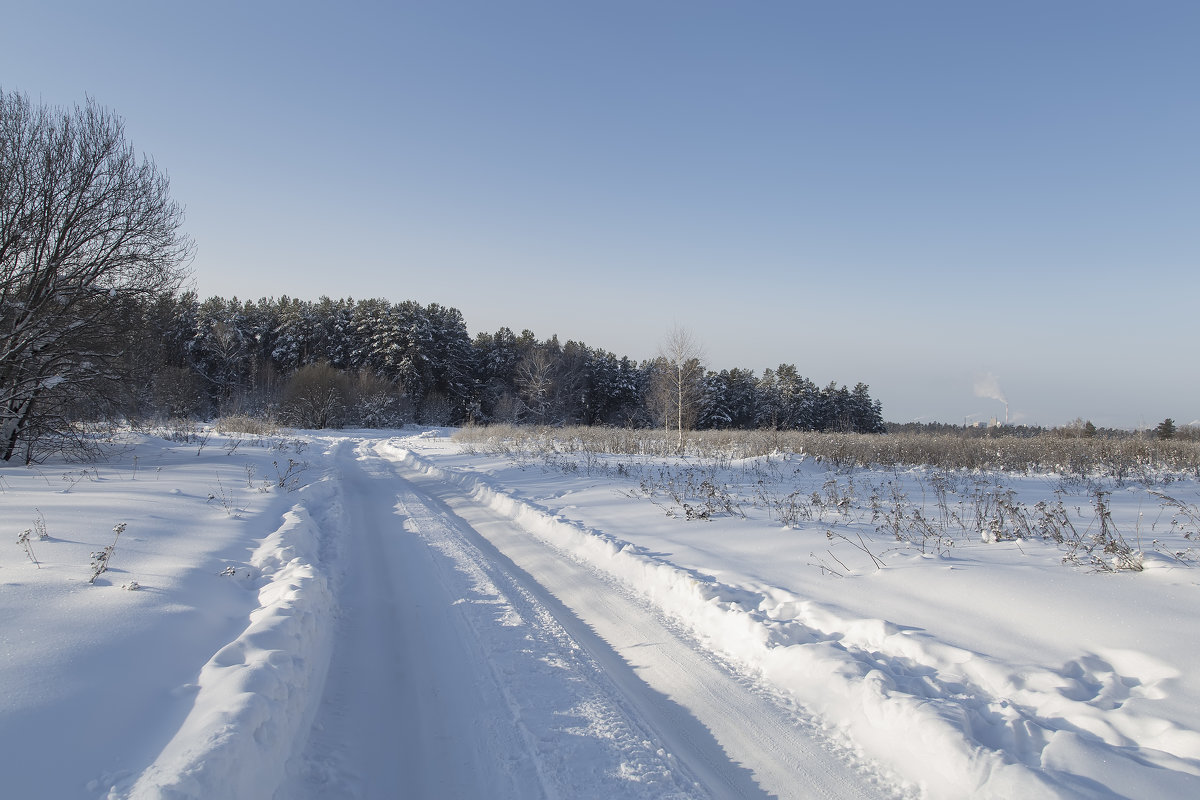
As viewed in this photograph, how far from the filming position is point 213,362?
5484 cm

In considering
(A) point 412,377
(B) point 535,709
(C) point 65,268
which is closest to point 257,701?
(B) point 535,709

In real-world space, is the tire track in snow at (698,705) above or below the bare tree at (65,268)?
below

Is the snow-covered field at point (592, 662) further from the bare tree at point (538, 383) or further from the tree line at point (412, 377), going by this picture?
the bare tree at point (538, 383)

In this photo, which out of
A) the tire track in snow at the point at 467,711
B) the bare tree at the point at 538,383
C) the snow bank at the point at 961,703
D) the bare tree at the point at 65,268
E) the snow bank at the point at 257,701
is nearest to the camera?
the snow bank at the point at 257,701

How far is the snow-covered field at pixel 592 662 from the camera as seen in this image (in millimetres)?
2992

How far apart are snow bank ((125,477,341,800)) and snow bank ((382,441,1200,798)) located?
323cm

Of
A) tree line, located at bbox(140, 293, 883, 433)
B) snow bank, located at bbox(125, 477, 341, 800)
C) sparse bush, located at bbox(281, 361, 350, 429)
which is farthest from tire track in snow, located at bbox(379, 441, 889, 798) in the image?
sparse bush, located at bbox(281, 361, 350, 429)

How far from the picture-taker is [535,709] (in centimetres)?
379

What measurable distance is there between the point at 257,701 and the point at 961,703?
4.32 m

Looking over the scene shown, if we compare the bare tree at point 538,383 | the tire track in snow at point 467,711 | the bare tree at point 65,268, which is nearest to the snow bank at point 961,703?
the tire track in snow at point 467,711

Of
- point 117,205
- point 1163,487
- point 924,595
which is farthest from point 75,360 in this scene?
point 1163,487

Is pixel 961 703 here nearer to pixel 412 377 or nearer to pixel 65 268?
pixel 65 268

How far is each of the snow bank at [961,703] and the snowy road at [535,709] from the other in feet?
1.04

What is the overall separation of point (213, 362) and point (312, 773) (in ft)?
208
